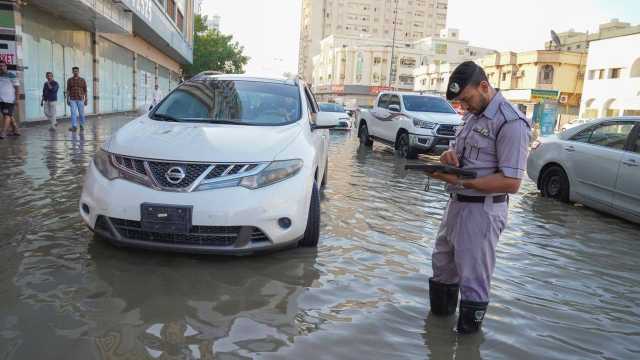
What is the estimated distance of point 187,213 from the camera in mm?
3760

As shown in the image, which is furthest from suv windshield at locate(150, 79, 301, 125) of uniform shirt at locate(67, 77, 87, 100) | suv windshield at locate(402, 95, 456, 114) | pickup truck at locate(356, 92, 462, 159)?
uniform shirt at locate(67, 77, 87, 100)

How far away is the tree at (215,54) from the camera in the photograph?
55.1m

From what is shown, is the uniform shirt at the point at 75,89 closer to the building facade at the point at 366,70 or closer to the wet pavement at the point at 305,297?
the wet pavement at the point at 305,297

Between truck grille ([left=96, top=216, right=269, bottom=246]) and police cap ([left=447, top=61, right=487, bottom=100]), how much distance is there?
179cm

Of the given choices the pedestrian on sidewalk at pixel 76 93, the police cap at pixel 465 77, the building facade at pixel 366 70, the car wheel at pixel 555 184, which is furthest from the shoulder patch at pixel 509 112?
the building facade at pixel 366 70

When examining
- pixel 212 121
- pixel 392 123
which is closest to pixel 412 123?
pixel 392 123

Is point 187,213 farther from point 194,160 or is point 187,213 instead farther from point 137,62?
point 137,62

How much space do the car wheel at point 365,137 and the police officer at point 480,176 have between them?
1326cm

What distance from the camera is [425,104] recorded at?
1405 cm

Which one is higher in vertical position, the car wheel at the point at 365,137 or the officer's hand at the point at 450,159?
the officer's hand at the point at 450,159

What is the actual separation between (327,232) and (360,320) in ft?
6.77

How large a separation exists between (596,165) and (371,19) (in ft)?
432

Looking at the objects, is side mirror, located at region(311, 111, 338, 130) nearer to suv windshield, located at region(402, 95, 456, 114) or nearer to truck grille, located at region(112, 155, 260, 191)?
truck grille, located at region(112, 155, 260, 191)

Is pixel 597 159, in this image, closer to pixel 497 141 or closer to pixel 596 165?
pixel 596 165
